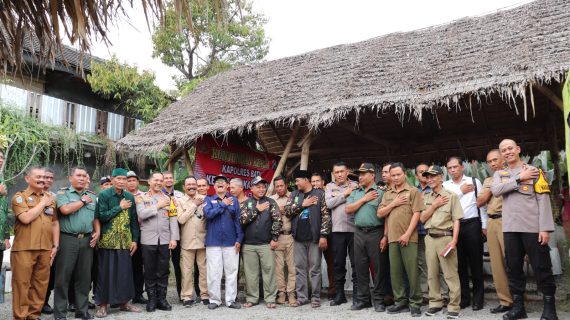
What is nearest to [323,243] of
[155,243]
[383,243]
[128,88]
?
[383,243]

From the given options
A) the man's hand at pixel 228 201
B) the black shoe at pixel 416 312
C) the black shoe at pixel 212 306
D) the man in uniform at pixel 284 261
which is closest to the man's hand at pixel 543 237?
the black shoe at pixel 416 312

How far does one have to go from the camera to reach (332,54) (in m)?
9.52

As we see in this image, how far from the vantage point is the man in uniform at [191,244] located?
6.27 meters

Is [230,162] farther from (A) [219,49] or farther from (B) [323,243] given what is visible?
(A) [219,49]

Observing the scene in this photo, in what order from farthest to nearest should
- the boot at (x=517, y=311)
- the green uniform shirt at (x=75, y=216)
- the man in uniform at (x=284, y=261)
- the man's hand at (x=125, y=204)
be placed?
the man in uniform at (x=284, y=261), the man's hand at (x=125, y=204), the green uniform shirt at (x=75, y=216), the boot at (x=517, y=311)

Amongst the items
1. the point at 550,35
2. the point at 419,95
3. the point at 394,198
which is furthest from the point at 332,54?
the point at 394,198

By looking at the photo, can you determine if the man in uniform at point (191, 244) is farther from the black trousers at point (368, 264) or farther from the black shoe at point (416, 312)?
the black shoe at point (416, 312)

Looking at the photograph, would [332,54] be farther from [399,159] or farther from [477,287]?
[477,287]

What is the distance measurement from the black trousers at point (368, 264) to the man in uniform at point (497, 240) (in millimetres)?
1166

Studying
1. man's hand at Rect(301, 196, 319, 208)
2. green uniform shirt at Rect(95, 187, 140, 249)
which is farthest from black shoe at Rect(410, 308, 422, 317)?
green uniform shirt at Rect(95, 187, 140, 249)

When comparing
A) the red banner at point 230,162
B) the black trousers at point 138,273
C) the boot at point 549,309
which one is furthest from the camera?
the red banner at point 230,162

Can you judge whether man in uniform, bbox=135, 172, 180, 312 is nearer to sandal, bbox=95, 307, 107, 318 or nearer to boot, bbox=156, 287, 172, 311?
boot, bbox=156, 287, 172, 311

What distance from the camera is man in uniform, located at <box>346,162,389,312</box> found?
562 centimetres

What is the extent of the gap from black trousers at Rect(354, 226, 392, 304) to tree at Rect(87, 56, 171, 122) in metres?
9.80
